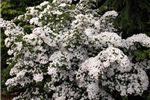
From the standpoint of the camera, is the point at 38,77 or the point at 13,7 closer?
the point at 38,77

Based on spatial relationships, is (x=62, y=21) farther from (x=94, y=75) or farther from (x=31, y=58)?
(x=94, y=75)

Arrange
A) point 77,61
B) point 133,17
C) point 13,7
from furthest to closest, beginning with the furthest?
point 13,7, point 133,17, point 77,61

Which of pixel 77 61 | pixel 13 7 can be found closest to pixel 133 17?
pixel 77 61

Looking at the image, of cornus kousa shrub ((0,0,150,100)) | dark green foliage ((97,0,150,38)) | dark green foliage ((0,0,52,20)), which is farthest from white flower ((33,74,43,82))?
dark green foliage ((0,0,52,20))

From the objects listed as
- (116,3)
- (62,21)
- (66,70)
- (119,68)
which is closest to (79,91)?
(66,70)

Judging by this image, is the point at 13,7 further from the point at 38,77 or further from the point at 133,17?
the point at 133,17

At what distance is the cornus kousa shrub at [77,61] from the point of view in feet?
→ 16.1

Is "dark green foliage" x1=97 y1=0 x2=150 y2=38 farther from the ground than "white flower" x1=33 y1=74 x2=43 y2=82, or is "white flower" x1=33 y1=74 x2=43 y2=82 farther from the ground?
"dark green foliage" x1=97 y1=0 x2=150 y2=38

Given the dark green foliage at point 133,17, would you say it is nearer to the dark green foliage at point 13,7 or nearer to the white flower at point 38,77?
the white flower at point 38,77

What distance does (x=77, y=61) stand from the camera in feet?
16.9

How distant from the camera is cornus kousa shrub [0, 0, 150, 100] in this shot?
193 inches

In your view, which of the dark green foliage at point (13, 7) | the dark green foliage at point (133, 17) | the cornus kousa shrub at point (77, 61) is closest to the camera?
the cornus kousa shrub at point (77, 61)

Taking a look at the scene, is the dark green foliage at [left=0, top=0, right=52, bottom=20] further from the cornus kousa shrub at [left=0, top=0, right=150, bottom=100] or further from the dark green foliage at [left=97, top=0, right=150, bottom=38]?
the dark green foliage at [left=97, top=0, right=150, bottom=38]

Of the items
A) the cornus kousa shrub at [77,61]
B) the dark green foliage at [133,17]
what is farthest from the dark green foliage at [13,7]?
the dark green foliage at [133,17]
